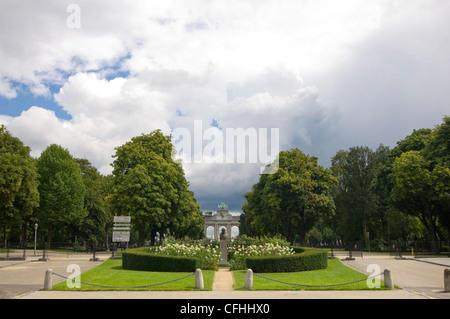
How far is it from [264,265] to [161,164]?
2422 centimetres

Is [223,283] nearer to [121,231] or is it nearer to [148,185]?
[121,231]

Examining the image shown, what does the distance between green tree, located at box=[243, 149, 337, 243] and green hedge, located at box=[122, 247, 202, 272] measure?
73.5 feet

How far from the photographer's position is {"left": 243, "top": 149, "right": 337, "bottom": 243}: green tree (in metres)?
42.3

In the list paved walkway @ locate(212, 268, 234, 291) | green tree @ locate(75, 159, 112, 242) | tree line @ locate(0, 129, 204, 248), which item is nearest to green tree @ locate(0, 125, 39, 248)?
tree line @ locate(0, 129, 204, 248)

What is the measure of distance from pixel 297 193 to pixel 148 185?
17.0m

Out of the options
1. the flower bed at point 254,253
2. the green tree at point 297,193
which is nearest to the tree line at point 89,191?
the green tree at point 297,193

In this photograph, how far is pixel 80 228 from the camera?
58156 mm

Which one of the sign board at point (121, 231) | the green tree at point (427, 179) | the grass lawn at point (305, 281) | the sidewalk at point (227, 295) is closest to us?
the sidewalk at point (227, 295)

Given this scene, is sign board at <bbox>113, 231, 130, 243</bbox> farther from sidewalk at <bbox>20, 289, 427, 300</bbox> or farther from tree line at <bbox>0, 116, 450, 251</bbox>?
sidewalk at <bbox>20, 289, 427, 300</bbox>

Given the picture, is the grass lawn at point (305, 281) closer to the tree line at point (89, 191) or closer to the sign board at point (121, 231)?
the sign board at point (121, 231)

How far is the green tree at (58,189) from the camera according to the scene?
49.0 m

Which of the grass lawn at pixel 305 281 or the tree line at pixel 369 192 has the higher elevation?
the tree line at pixel 369 192
